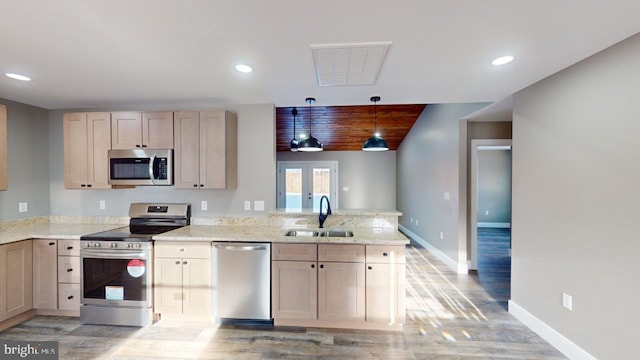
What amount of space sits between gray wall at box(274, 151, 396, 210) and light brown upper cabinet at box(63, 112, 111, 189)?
16.8 ft

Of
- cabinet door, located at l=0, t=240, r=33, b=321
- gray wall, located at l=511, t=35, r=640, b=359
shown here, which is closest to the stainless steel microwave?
cabinet door, located at l=0, t=240, r=33, b=321

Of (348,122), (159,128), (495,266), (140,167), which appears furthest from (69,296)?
(495,266)

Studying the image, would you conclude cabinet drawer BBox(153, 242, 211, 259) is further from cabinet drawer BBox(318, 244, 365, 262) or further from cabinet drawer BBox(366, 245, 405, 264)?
cabinet drawer BBox(366, 245, 405, 264)

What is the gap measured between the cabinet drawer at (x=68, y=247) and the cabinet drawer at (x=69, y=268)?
0.14ft

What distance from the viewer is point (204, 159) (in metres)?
3.01

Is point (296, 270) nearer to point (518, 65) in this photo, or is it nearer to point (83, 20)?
point (83, 20)

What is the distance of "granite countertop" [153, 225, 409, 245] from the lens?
8.33ft

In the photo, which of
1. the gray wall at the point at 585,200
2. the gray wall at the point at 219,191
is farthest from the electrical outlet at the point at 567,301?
the gray wall at the point at 219,191

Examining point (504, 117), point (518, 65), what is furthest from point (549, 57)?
point (504, 117)

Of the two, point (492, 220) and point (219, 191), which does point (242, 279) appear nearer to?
point (219, 191)

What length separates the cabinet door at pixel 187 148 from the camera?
9.84ft

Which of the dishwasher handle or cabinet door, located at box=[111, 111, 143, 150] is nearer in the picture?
the dishwasher handle

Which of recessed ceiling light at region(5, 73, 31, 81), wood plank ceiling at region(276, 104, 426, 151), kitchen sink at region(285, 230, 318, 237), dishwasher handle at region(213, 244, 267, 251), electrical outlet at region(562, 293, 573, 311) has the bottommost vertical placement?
electrical outlet at region(562, 293, 573, 311)

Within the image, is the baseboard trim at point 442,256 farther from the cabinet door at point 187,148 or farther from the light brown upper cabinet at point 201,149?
the cabinet door at point 187,148
